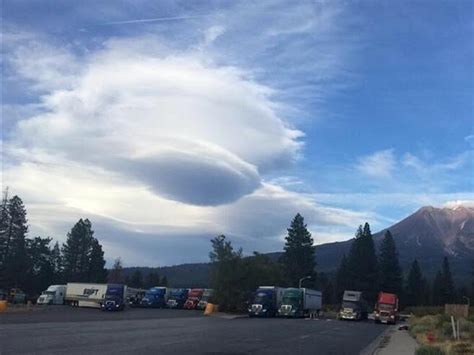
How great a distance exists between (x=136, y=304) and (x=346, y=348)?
244 ft

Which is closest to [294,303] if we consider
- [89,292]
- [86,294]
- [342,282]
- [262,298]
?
[262,298]

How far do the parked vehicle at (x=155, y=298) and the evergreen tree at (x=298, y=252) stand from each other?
3154cm

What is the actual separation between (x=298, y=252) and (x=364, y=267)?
12971 millimetres

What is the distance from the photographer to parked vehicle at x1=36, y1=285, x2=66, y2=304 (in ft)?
293

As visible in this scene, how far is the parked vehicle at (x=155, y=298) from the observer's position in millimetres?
99550

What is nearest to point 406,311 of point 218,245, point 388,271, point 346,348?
point 388,271

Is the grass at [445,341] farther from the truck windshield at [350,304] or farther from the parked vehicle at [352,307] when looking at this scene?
the truck windshield at [350,304]

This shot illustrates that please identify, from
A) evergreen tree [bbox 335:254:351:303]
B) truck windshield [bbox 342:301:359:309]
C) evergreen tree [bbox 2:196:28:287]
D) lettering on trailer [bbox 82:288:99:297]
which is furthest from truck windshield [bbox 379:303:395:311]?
evergreen tree [bbox 2:196:28:287]

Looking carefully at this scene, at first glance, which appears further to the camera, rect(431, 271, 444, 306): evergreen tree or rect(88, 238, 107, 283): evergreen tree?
rect(431, 271, 444, 306): evergreen tree

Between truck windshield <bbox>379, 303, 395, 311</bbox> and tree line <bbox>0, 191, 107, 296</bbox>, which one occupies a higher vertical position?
tree line <bbox>0, 191, 107, 296</bbox>

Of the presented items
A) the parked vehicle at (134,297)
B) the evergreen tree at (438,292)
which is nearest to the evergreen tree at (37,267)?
the parked vehicle at (134,297)

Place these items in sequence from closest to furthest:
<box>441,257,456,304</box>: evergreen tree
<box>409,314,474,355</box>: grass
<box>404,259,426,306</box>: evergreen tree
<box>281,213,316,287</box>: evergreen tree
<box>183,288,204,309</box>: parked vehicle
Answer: <box>409,314,474,355</box>: grass
<box>183,288,204,309</box>: parked vehicle
<box>281,213,316,287</box>: evergreen tree
<box>441,257,456,304</box>: evergreen tree
<box>404,259,426,306</box>: evergreen tree

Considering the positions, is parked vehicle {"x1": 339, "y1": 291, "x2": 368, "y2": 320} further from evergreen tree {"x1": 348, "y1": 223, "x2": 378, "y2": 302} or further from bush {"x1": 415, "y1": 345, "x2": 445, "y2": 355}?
bush {"x1": 415, "y1": 345, "x2": 445, "y2": 355}

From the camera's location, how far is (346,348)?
32812 millimetres
